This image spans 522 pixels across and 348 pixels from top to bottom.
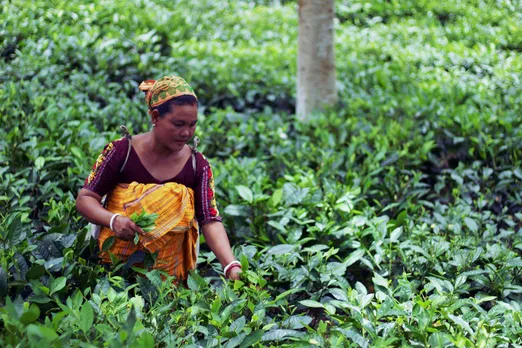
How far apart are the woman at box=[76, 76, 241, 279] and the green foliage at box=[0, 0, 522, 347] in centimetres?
15

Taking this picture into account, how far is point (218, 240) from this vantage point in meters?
3.06

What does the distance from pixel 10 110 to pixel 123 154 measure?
89.6 inches

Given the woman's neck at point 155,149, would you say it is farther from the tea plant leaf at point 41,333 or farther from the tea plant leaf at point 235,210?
the tea plant leaf at point 41,333

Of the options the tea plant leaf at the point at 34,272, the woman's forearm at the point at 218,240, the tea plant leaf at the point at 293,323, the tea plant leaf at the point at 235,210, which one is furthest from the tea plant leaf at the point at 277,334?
the tea plant leaf at the point at 235,210

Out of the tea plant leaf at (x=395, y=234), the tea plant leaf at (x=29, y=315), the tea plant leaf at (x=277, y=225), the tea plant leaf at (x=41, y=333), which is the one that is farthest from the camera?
the tea plant leaf at (x=277, y=225)

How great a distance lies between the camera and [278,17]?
1108 cm

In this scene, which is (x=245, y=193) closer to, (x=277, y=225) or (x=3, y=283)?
(x=277, y=225)

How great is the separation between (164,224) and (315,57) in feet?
11.7

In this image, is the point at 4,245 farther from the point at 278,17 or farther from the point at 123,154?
the point at 278,17

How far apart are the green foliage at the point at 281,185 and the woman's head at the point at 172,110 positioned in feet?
1.83

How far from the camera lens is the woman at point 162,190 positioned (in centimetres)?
280

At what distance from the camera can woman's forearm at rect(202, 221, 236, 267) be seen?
120 inches

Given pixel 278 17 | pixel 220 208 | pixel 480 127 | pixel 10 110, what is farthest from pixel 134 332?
pixel 278 17

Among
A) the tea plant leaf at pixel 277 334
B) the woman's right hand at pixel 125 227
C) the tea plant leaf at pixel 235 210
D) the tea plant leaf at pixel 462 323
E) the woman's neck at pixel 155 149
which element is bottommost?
the tea plant leaf at pixel 277 334
